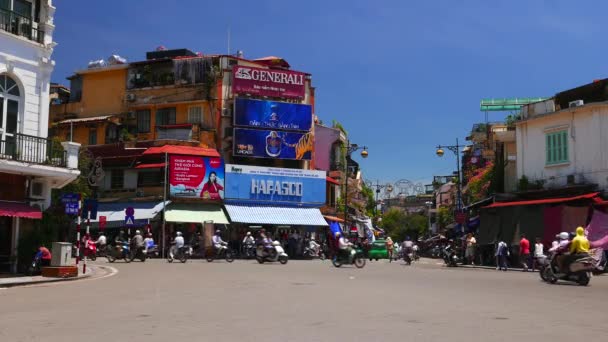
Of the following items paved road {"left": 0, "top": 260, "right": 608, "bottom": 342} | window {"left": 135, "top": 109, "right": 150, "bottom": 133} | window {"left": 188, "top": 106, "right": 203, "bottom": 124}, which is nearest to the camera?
paved road {"left": 0, "top": 260, "right": 608, "bottom": 342}

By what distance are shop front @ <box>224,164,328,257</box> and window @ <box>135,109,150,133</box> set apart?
850cm

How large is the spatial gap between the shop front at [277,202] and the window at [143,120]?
27.9ft

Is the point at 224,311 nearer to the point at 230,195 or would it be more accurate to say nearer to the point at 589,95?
the point at 589,95

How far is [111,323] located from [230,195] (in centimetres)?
3446

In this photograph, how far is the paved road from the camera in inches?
354

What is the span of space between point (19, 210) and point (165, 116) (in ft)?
93.6

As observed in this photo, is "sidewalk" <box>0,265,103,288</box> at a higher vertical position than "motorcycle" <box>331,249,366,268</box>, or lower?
lower

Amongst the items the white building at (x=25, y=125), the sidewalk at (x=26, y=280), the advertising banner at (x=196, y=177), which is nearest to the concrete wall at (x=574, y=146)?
the advertising banner at (x=196, y=177)

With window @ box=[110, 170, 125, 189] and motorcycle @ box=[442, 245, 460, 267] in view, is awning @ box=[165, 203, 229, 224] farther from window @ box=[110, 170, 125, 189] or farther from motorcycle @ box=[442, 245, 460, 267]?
motorcycle @ box=[442, 245, 460, 267]

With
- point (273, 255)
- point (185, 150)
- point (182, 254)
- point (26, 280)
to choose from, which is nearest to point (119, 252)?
point (182, 254)

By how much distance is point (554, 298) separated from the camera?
1462cm

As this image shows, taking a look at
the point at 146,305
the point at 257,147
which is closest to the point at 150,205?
the point at 257,147

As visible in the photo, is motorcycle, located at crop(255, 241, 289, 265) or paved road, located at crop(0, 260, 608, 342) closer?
paved road, located at crop(0, 260, 608, 342)

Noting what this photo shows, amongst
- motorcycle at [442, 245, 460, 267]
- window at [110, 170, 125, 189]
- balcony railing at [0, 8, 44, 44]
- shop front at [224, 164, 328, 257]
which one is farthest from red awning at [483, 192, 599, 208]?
window at [110, 170, 125, 189]
